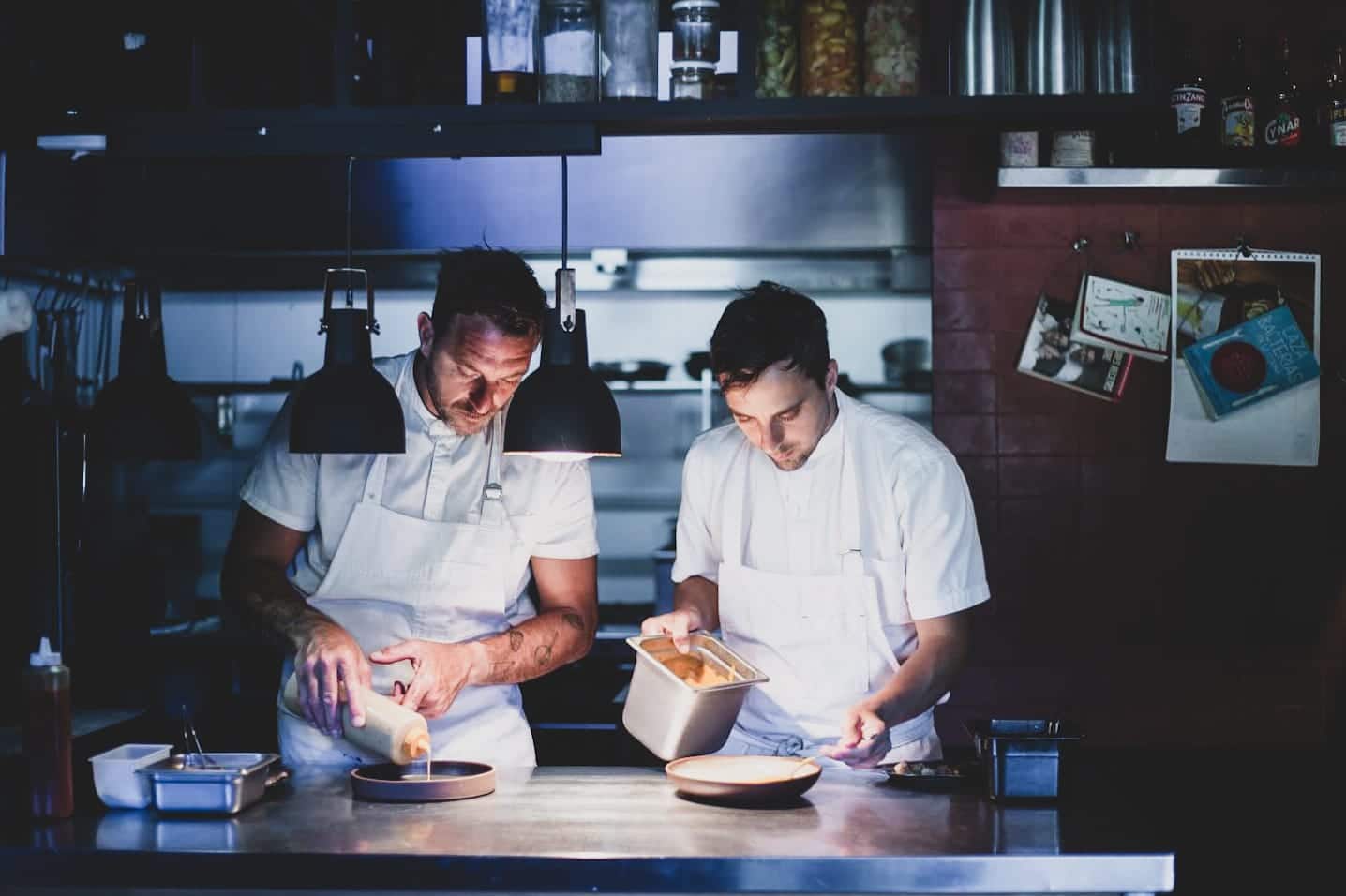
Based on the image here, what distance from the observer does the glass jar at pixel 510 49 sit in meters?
2.55

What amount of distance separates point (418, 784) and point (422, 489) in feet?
2.96

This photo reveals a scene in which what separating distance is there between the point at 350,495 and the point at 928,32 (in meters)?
1.52

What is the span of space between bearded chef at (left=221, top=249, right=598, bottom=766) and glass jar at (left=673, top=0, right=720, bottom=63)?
568 mm

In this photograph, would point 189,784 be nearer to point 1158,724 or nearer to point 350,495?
point 350,495

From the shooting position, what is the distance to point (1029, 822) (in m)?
2.18

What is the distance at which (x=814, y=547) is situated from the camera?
308 centimetres

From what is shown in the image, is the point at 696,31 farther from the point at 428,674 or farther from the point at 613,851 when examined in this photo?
the point at 613,851

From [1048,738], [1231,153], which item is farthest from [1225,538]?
[1048,738]

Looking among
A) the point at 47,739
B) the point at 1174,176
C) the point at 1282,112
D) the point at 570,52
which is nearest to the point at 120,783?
the point at 47,739

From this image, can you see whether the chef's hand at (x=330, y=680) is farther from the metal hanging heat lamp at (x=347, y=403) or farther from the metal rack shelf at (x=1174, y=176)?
the metal rack shelf at (x=1174, y=176)

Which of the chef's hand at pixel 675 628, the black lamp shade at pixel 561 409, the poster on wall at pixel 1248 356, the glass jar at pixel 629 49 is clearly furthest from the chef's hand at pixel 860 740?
the poster on wall at pixel 1248 356

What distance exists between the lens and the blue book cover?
13.0ft

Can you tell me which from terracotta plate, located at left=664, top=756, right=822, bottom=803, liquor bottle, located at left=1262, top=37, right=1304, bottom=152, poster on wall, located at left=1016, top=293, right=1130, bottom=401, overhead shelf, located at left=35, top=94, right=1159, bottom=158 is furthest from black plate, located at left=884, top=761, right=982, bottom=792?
liquor bottle, located at left=1262, top=37, right=1304, bottom=152

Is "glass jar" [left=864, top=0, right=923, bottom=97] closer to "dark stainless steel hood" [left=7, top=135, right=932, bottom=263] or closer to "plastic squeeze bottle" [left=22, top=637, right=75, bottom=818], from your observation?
"plastic squeeze bottle" [left=22, top=637, right=75, bottom=818]
